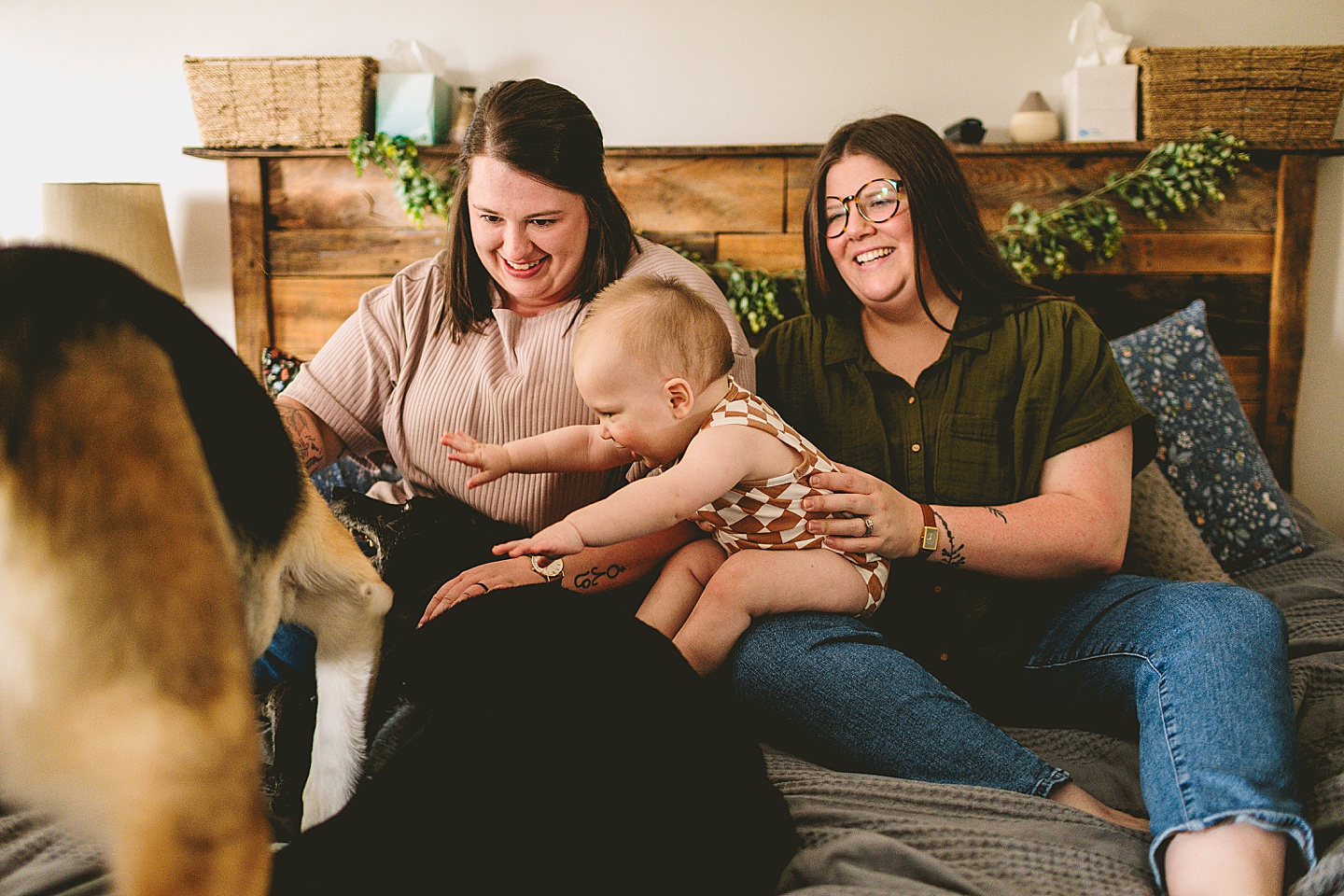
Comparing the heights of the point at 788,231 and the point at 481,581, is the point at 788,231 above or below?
above

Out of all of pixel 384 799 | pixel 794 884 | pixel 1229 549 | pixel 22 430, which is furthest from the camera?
pixel 1229 549

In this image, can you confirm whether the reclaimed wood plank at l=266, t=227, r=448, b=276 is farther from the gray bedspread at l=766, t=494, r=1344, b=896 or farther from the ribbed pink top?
the gray bedspread at l=766, t=494, r=1344, b=896

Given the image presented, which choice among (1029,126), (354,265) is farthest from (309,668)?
(1029,126)

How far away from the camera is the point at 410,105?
225cm

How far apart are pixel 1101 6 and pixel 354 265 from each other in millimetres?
2135

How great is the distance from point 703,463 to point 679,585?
0.22 metres

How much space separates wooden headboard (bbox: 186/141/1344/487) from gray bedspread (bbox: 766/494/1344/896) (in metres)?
1.40

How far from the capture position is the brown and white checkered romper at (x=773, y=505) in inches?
45.3

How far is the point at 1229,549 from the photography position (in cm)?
176

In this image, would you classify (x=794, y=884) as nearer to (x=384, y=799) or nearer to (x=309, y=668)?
(x=384, y=799)

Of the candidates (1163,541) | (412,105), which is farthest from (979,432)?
(412,105)

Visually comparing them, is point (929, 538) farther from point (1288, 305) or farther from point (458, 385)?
point (1288, 305)

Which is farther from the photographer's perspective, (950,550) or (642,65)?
(642,65)

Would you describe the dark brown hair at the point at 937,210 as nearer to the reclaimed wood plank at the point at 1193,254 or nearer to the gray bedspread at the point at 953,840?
the gray bedspread at the point at 953,840
